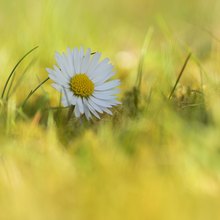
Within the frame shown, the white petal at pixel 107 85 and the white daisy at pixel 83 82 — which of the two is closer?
the white daisy at pixel 83 82

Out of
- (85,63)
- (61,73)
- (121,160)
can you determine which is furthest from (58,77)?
(121,160)

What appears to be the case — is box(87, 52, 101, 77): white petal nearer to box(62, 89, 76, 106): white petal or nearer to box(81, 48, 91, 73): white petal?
box(81, 48, 91, 73): white petal

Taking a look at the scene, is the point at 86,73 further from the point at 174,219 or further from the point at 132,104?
the point at 174,219

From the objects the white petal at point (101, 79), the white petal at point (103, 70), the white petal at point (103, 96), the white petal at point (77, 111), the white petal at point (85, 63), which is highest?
the white petal at point (85, 63)

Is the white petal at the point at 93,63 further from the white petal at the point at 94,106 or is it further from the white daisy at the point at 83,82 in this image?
the white petal at the point at 94,106

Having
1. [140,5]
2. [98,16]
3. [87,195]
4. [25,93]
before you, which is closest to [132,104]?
[25,93]

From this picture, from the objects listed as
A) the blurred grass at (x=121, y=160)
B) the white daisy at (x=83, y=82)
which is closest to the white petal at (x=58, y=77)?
the white daisy at (x=83, y=82)

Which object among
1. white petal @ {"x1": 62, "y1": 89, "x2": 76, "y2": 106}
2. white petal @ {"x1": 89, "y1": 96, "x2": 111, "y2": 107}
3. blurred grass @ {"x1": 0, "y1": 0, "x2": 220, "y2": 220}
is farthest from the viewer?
white petal @ {"x1": 89, "y1": 96, "x2": 111, "y2": 107}

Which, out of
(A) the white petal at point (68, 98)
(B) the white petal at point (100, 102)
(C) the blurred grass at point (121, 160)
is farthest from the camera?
(B) the white petal at point (100, 102)

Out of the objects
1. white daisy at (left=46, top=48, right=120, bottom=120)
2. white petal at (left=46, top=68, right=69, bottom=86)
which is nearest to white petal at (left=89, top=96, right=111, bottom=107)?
white daisy at (left=46, top=48, right=120, bottom=120)
